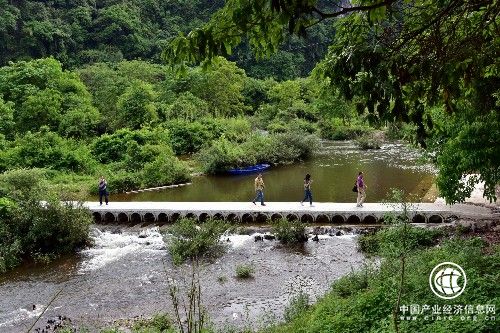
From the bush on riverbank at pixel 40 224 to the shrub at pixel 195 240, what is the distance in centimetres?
296

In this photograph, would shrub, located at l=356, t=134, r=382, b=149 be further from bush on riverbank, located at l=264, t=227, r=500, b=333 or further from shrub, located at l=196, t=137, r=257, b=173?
bush on riverbank, located at l=264, t=227, r=500, b=333

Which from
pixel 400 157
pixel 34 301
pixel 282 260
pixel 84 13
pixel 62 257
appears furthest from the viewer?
pixel 84 13

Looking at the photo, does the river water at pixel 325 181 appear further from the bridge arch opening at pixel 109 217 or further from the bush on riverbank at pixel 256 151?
the bridge arch opening at pixel 109 217

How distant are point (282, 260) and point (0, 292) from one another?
277 inches

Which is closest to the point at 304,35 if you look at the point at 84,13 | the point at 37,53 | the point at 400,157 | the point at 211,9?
the point at 400,157

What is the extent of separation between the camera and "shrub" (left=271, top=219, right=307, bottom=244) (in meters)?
14.5

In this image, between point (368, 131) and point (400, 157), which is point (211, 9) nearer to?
point (368, 131)

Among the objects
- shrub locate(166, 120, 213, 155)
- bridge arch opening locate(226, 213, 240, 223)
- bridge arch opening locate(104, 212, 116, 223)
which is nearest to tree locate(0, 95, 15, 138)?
shrub locate(166, 120, 213, 155)

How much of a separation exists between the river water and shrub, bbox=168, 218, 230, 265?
681cm

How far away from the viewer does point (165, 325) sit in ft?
31.2

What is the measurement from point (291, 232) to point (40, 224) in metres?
7.21

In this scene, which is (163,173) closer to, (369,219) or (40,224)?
(40,224)

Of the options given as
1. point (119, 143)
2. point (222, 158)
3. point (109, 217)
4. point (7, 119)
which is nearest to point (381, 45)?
point (109, 217)

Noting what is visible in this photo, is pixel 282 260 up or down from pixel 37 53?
down
